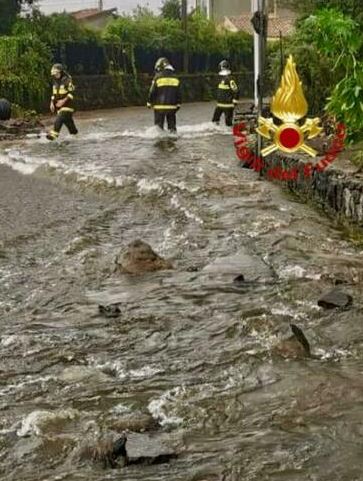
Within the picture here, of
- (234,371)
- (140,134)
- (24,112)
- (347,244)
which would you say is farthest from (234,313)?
(24,112)

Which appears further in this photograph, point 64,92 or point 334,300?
point 64,92

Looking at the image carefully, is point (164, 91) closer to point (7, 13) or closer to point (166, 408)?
point (166, 408)

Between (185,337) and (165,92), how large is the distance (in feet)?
39.6

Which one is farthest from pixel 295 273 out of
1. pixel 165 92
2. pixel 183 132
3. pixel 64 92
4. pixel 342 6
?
pixel 183 132

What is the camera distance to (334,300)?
625 cm

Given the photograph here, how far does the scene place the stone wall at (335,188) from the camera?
9273 mm

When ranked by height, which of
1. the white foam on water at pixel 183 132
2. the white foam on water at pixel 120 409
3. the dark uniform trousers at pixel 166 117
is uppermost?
the dark uniform trousers at pixel 166 117

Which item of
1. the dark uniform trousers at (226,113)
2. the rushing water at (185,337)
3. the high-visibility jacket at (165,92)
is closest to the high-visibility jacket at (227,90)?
the dark uniform trousers at (226,113)

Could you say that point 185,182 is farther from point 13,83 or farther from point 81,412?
point 13,83

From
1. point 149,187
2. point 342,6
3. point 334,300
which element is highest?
point 342,6

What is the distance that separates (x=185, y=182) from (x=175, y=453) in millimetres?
8136

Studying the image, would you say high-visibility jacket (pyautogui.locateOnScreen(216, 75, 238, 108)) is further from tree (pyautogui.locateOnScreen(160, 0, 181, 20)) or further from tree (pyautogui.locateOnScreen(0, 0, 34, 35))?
tree (pyautogui.locateOnScreen(160, 0, 181, 20))

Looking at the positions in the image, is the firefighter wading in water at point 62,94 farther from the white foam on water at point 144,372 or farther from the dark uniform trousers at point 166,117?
the white foam on water at point 144,372

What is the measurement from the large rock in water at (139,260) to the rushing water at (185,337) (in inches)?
4.7
